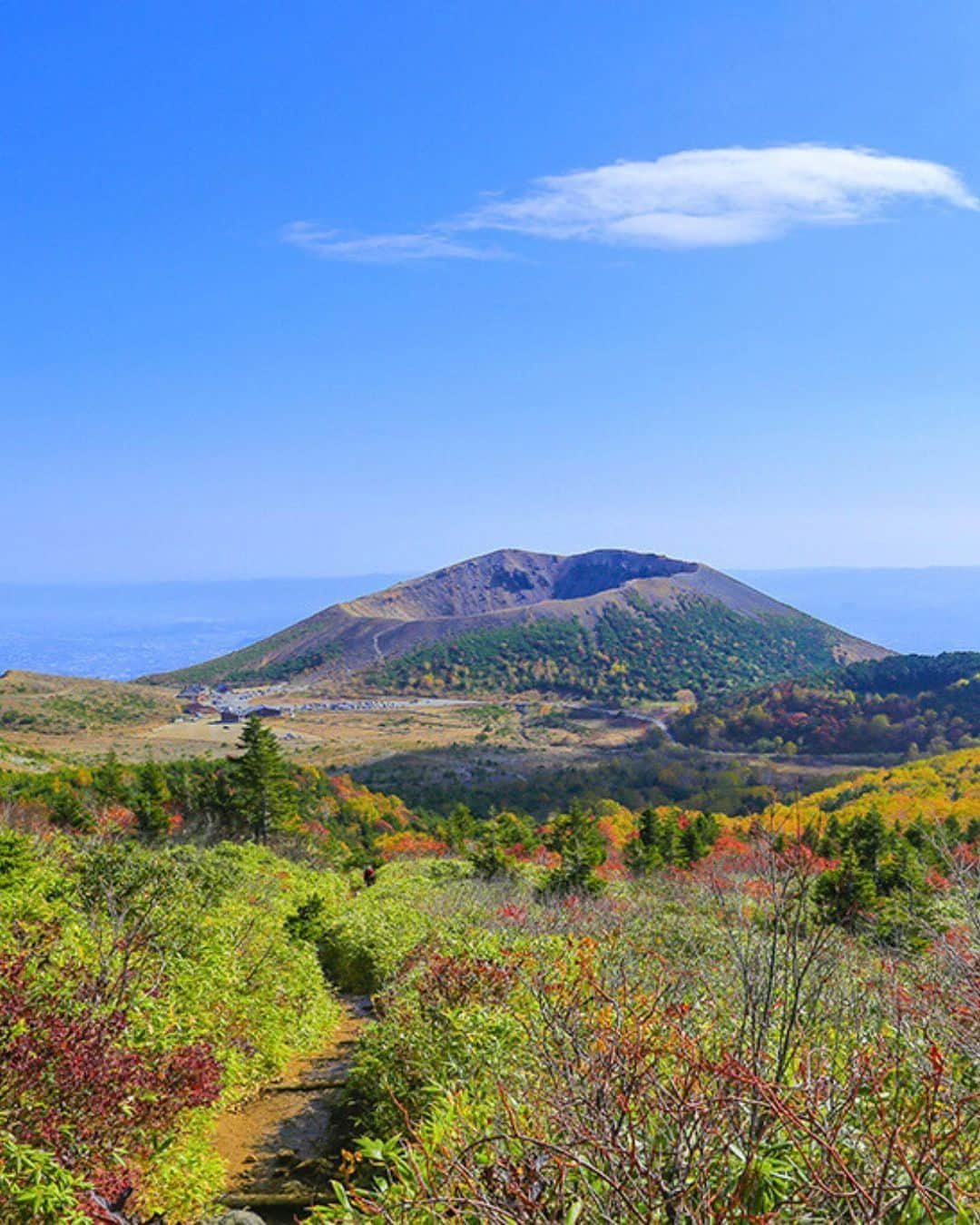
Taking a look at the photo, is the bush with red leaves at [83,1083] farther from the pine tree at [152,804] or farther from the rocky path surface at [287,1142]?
the pine tree at [152,804]

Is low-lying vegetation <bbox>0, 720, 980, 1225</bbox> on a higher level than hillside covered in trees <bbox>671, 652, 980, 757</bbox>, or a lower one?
higher

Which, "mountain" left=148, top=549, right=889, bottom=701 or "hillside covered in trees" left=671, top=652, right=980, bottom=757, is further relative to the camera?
"mountain" left=148, top=549, right=889, bottom=701

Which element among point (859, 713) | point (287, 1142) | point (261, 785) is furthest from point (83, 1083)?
point (859, 713)

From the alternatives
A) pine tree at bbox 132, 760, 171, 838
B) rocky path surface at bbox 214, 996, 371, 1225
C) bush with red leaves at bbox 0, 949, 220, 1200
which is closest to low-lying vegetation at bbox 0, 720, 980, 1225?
bush with red leaves at bbox 0, 949, 220, 1200

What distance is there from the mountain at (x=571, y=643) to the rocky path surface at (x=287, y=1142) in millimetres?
105500

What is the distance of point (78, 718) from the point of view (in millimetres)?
73188

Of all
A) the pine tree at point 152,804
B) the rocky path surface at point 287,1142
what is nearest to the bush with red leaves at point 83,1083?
the rocky path surface at point 287,1142

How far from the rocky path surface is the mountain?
346 feet

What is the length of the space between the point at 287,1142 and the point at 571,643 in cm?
12461

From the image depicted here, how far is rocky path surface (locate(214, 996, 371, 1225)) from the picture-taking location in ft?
23.6

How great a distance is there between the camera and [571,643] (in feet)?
435

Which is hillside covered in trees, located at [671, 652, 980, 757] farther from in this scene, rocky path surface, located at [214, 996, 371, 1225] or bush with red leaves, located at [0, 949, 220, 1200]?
bush with red leaves, located at [0, 949, 220, 1200]

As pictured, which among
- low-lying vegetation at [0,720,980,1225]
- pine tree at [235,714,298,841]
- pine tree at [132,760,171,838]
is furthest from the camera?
pine tree at [235,714,298,841]

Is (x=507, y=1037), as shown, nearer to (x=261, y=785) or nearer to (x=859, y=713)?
(x=261, y=785)
